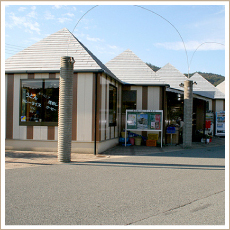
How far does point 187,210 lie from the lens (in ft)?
15.0

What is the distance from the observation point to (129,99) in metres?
15.6

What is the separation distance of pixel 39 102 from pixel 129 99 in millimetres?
5639

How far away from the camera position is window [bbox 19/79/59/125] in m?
11.7

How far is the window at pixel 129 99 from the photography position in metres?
15.4

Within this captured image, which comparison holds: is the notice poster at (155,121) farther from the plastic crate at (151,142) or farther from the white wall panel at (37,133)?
the white wall panel at (37,133)

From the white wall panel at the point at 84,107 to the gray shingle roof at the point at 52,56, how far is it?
1.54ft

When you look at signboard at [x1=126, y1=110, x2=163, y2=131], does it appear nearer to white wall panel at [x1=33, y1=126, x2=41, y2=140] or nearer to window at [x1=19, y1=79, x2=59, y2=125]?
window at [x1=19, y1=79, x2=59, y2=125]

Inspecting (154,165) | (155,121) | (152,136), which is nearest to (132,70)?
(155,121)

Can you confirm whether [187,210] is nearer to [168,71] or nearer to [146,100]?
[146,100]

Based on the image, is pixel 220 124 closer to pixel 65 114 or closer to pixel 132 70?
pixel 132 70

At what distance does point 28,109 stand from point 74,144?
8.70 feet

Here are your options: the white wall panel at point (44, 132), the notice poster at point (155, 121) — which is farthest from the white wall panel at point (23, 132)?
the notice poster at point (155, 121)

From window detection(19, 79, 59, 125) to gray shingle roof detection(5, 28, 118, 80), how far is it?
67 cm

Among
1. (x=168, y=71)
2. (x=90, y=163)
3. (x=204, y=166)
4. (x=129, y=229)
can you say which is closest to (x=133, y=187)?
(x=129, y=229)
